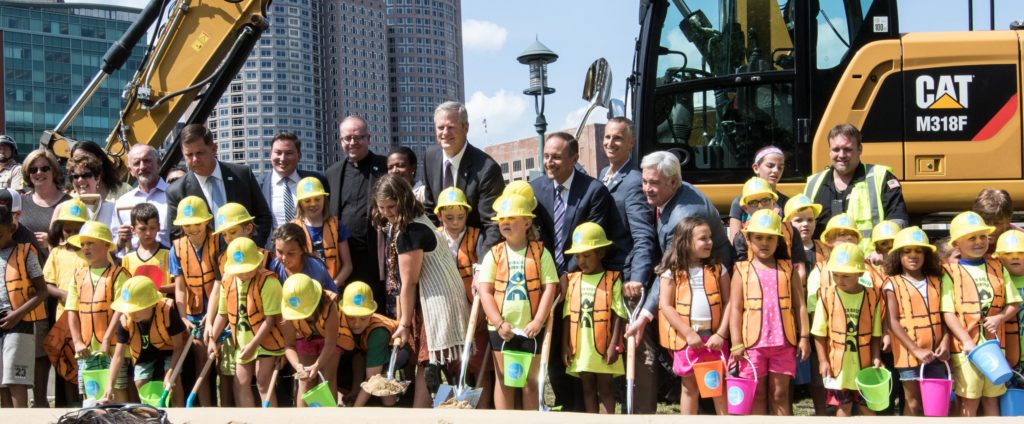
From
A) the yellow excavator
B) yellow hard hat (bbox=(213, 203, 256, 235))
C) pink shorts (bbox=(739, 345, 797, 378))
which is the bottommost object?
pink shorts (bbox=(739, 345, 797, 378))

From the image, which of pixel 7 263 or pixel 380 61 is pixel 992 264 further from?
pixel 380 61

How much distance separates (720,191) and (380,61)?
7634 cm

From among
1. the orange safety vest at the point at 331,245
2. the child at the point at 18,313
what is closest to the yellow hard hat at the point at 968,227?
the orange safety vest at the point at 331,245

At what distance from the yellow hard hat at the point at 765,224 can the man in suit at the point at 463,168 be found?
58.9 inches

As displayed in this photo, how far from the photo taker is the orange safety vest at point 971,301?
205 inches

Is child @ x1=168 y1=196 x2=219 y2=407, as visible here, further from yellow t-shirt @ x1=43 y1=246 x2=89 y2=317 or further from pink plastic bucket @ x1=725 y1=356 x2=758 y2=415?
pink plastic bucket @ x1=725 y1=356 x2=758 y2=415

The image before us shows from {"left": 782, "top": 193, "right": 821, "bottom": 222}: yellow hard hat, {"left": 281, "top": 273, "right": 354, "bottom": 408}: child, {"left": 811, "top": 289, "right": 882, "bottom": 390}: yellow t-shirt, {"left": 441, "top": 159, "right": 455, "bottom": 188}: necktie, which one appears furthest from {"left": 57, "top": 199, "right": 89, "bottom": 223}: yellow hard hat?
{"left": 811, "top": 289, "right": 882, "bottom": 390}: yellow t-shirt

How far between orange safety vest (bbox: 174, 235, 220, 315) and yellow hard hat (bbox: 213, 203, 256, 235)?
19 centimetres

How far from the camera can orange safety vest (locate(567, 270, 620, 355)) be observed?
5.41m

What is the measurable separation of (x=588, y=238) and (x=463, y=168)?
3.37 feet

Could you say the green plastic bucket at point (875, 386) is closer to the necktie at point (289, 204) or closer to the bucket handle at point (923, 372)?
the bucket handle at point (923, 372)

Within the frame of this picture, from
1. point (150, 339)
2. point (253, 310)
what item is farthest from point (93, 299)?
point (253, 310)

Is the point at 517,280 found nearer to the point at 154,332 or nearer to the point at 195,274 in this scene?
the point at 195,274

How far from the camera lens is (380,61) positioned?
269ft
